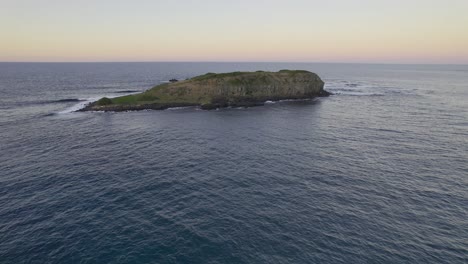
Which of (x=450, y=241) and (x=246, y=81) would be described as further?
(x=246, y=81)

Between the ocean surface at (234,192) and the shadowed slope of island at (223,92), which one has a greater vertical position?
the shadowed slope of island at (223,92)

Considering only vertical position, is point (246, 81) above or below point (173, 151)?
above

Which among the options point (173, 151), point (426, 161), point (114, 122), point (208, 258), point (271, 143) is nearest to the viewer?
point (208, 258)

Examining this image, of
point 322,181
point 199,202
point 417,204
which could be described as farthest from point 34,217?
point 417,204

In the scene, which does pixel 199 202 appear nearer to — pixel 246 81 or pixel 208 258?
pixel 208 258

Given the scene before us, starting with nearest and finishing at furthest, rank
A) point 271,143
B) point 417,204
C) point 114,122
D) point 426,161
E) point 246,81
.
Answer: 1. point 417,204
2. point 426,161
3. point 271,143
4. point 114,122
5. point 246,81
